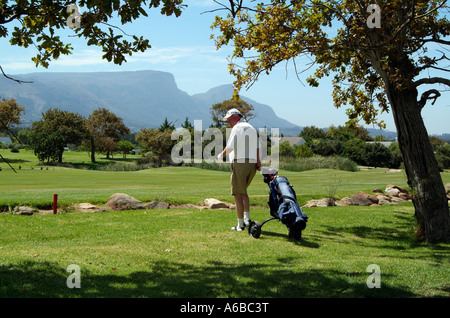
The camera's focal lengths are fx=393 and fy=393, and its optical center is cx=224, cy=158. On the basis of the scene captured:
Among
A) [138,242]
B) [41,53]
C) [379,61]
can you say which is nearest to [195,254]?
[138,242]

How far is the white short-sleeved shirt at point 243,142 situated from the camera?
7801mm

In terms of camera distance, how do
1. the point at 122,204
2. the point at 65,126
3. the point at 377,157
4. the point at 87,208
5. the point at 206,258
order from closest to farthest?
the point at 206,258, the point at 87,208, the point at 122,204, the point at 377,157, the point at 65,126

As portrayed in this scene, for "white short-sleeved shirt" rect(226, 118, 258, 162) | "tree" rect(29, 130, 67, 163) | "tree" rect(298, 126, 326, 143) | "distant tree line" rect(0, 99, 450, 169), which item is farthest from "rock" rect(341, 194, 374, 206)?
"tree" rect(298, 126, 326, 143)

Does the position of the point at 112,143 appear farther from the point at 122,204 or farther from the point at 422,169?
the point at 422,169

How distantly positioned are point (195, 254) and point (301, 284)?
7.25ft

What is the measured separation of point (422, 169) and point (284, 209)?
3.58 meters

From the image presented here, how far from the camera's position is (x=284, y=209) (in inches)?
294

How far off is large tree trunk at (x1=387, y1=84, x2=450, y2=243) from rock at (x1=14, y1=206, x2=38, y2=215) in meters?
10.3

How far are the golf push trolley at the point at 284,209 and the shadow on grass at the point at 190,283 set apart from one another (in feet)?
5.92

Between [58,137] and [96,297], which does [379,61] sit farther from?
[58,137]

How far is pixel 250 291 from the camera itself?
15.4 feet

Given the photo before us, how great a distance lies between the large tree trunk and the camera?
870cm

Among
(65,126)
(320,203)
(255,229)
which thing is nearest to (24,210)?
(255,229)

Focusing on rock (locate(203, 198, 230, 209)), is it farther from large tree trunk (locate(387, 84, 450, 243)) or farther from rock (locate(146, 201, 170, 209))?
large tree trunk (locate(387, 84, 450, 243))
